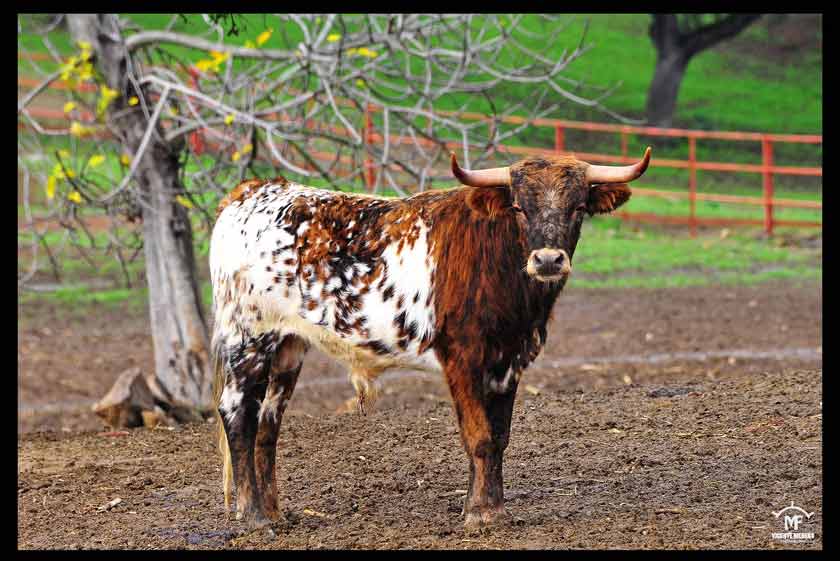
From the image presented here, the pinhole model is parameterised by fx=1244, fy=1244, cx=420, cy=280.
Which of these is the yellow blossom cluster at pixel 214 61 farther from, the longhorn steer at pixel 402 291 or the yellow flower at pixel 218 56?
the longhorn steer at pixel 402 291

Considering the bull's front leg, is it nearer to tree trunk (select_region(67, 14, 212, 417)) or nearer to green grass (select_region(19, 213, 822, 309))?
tree trunk (select_region(67, 14, 212, 417))

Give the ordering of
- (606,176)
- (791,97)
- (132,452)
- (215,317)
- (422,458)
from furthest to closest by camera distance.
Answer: (791,97)
(132,452)
(422,458)
(215,317)
(606,176)

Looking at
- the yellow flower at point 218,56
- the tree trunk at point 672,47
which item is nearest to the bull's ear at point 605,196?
the yellow flower at point 218,56

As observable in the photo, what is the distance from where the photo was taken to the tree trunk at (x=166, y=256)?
10859mm

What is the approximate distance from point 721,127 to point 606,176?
966 inches

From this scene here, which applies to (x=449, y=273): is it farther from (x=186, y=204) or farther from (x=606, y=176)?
(x=186, y=204)

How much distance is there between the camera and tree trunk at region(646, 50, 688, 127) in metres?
27.1

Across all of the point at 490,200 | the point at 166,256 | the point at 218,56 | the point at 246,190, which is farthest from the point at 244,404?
the point at 166,256

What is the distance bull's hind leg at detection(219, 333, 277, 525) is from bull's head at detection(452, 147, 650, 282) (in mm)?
1511

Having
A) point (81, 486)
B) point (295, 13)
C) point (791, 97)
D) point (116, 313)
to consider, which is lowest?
point (81, 486)

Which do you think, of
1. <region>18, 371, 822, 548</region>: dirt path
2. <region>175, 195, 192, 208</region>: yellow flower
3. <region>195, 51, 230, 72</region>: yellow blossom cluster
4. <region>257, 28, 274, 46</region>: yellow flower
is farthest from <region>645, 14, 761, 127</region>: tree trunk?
<region>195, 51, 230, 72</region>: yellow blossom cluster

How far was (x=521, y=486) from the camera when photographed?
7348mm
